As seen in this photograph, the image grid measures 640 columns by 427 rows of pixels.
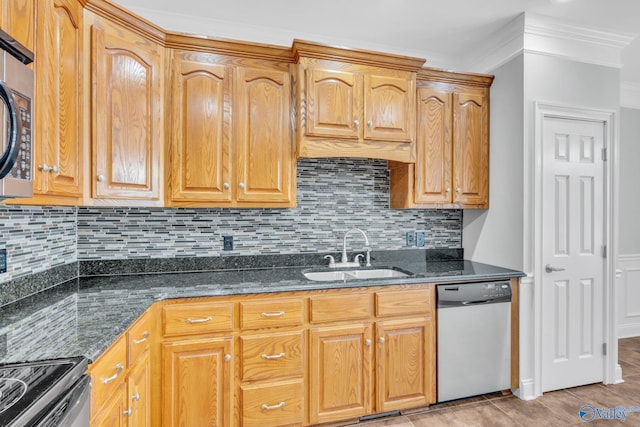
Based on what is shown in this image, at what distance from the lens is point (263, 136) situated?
2.24m

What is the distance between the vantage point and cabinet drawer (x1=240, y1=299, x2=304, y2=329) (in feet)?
6.32

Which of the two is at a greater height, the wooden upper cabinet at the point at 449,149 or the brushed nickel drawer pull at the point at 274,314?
the wooden upper cabinet at the point at 449,149

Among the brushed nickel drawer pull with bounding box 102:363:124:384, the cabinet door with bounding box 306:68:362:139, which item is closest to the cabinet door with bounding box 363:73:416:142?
the cabinet door with bounding box 306:68:362:139

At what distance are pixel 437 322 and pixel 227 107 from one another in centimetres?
192

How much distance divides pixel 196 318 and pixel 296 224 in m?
1.03

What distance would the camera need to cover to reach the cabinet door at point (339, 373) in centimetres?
203

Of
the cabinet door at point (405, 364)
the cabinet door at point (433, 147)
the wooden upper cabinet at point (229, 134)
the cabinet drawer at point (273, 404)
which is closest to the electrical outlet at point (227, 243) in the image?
the wooden upper cabinet at point (229, 134)

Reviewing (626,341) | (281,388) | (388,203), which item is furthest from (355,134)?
(626,341)

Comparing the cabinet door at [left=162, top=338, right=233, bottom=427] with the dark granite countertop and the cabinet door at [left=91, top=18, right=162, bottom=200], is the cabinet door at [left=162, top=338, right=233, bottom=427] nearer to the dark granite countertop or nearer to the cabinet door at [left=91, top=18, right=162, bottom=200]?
the dark granite countertop

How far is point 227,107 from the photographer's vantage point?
218 cm

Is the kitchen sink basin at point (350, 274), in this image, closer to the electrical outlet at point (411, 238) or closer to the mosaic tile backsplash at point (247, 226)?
the mosaic tile backsplash at point (247, 226)

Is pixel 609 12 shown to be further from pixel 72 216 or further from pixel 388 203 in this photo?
pixel 72 216

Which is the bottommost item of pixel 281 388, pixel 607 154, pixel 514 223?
pixel 281 388

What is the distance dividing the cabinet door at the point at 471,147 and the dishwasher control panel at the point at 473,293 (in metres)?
0.67
